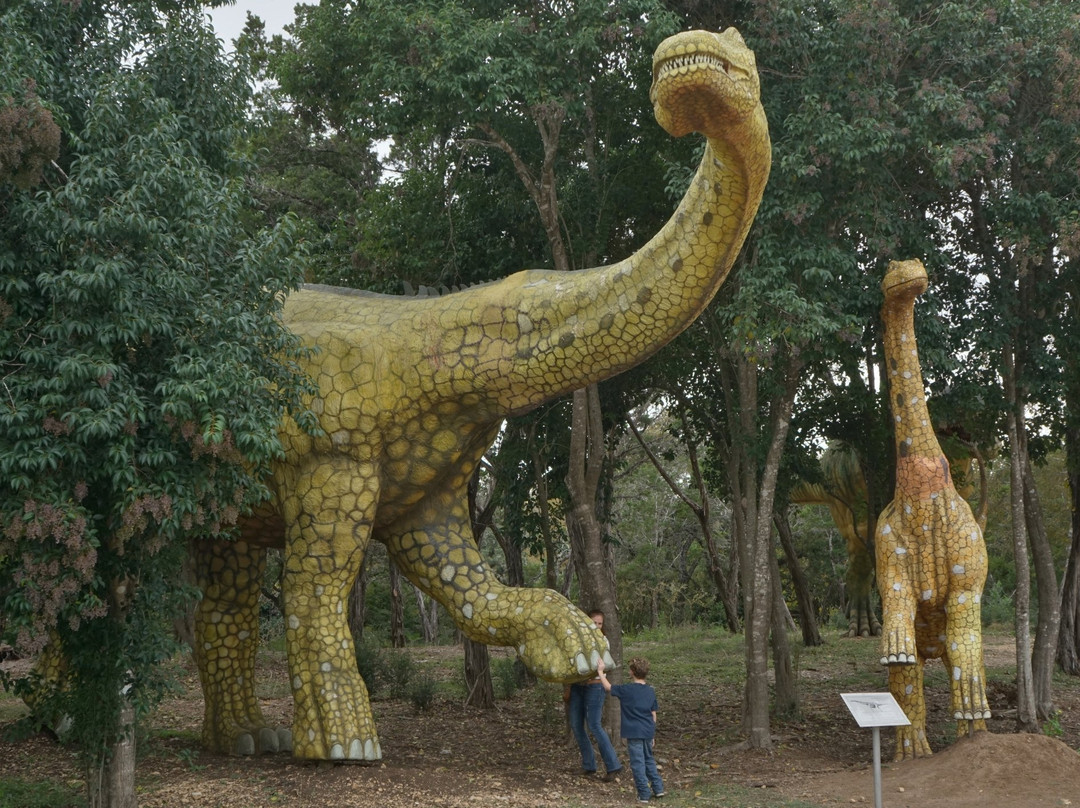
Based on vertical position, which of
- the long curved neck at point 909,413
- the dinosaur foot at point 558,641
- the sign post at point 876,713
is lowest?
the sign post at point 876,713

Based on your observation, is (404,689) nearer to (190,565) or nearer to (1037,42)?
(190,565)

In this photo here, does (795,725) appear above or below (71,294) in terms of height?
below

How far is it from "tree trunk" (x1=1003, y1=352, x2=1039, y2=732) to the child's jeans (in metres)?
4.51

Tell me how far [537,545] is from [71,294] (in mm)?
8203

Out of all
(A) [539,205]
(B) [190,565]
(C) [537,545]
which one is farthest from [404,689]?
(A) [539,205]

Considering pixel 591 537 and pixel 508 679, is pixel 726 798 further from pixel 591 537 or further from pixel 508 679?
pixel 508 679

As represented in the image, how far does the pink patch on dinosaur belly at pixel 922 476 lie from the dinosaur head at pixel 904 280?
1459 mm

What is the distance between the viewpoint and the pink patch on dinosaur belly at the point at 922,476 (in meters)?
9.90

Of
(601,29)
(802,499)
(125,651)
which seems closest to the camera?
(125,651)

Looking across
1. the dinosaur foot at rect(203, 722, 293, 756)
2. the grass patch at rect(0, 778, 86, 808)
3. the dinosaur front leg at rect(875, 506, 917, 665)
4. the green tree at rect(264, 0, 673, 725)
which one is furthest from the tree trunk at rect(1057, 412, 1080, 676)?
the grass patch at rect(0, 778, 86, 808)

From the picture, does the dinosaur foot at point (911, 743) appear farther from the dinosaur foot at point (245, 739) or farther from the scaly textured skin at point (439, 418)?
the dinosaur foot at point (245, 739)

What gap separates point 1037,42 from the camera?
34.5 feet

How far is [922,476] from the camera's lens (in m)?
9.95

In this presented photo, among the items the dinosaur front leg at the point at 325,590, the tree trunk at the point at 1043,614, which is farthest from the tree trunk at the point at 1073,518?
the dinosaur front leg at the point at 325,590
